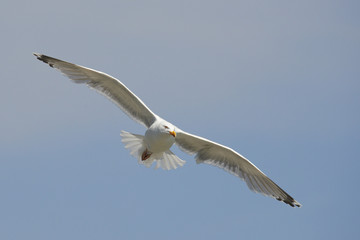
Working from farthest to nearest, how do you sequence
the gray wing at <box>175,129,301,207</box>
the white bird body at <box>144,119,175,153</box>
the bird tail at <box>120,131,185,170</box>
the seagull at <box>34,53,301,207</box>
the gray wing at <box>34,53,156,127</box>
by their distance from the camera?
the gray wing at <box>175,129,301,207</box>
the bird tail at <box>120,131,185,170</box>
the gray wing at <box>34,53,156,127</box>
the seagull at <box>34,53,301,207</box>
the white bird body at <box>144,119,175,153</box>

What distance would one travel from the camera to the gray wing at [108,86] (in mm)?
12445

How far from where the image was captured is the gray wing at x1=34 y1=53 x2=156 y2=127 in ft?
40.8

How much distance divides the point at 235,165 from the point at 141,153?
1.53m

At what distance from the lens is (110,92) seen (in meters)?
12.6

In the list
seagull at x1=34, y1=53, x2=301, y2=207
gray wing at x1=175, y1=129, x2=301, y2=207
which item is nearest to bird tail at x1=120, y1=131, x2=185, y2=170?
seagull at x1=34, y1=53, x2=301, y2=207

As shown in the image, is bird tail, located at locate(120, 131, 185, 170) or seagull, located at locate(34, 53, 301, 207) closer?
seagull, located at locate(34, 53, 301, 207)

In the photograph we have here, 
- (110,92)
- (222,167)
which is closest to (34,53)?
(110,92)

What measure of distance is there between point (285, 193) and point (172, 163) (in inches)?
74.8

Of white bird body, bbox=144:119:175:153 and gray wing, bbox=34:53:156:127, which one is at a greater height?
gray wing, bbox=34:53:156:127

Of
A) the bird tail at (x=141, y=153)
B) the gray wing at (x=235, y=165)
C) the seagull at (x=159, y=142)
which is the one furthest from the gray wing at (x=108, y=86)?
the gray wing at (x=235, y=165)

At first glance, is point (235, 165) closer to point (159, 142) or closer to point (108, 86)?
point (159, 142)

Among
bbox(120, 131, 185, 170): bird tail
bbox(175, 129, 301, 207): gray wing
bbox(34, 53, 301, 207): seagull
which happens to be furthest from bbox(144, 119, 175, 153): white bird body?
bbox(175, 129, 301, 207): gray wing

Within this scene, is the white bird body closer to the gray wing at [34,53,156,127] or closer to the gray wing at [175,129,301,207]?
the gray wing at [34,53,156,127]

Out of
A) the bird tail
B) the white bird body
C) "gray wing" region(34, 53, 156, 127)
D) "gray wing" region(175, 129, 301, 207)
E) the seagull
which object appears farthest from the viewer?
"gray wing" region(175, 129, 301, 207)
